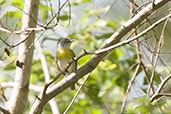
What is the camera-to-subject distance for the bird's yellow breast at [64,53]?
4.57 meters

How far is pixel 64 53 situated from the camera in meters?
4.59

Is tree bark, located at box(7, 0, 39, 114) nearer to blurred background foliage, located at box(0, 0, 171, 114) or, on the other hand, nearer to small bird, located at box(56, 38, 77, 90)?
blurred background foliage, located at box(0, 0, 171, 114)

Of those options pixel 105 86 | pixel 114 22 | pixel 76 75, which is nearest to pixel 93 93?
pixel 105 86

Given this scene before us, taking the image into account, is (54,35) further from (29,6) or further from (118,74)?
(29,6)

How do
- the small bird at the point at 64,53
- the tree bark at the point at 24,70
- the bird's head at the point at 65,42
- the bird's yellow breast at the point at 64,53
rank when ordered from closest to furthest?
the tree bark at the point at 24,70 < the small bird at the point at 64,53 < the bird's yellow breast at the point at 64,53 < the bird's head at the point at 65,42

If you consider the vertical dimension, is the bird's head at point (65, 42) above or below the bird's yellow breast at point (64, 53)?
above

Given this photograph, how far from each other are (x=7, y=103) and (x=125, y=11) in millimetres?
2868

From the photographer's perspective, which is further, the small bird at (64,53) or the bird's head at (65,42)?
the bird's head at (65,42)

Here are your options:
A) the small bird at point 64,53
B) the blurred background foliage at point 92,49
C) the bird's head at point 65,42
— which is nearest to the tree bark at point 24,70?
the blurred background foliage at point 92,49

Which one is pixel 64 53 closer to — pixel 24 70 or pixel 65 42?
pixel 65 42

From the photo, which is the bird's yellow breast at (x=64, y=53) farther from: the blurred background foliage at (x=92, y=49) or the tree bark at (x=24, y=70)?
the tree bark at (x=24, y=70)

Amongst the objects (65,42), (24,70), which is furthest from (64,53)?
(24,70)

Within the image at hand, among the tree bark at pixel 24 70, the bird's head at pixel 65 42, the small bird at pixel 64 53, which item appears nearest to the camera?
the tree bark at pixel 24 70

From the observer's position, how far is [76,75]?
273cm
